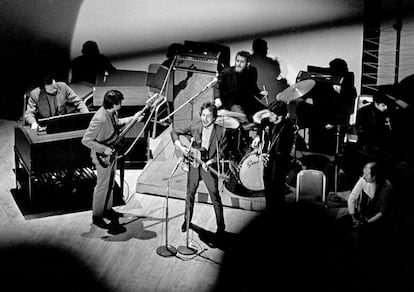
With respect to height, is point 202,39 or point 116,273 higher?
point 202,39

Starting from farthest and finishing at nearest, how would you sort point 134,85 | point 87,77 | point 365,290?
point 87,77, point 134,85, point 365,290

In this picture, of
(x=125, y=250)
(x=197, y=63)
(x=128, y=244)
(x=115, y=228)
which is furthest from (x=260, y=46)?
(x=125, y=250)

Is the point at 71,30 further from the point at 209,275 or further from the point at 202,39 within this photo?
the point at 209,275

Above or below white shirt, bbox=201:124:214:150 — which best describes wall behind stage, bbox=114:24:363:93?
above

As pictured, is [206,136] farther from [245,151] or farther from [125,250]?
[125,250]

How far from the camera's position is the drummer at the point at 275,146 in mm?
8359

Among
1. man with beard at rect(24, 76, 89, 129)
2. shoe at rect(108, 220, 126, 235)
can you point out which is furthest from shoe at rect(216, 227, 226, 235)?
man with beard at rect(24, 76, 89, 129)

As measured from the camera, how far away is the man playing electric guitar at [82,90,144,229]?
8.02 m

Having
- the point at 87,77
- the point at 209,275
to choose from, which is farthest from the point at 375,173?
the point at 87,77

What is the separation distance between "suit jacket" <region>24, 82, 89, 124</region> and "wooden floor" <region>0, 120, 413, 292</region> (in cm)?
120

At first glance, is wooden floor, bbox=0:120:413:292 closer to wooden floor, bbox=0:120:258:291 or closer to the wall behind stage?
wooden floor, bbox=0:120:258:291

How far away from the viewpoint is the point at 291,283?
7.36 meters

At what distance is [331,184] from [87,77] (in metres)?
4.50

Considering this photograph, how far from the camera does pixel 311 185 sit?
8875 millimetres
